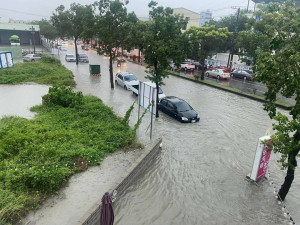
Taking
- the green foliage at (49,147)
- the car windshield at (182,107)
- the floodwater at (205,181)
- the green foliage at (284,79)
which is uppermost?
the green foliage at (284,79)

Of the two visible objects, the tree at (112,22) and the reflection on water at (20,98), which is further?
the tree at (112,22)

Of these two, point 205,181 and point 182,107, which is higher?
point 182,107

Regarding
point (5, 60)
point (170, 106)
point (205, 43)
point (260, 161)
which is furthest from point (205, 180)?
point (5, 60)

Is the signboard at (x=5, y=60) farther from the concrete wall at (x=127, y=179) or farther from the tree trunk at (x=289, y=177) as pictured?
the tree trunk at (x=289, y=177)

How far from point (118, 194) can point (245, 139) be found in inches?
337

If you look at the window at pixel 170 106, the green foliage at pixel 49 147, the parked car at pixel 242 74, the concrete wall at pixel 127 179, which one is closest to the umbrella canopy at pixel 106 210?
the concrete wall at pixel 127 179

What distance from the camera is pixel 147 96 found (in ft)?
39.8

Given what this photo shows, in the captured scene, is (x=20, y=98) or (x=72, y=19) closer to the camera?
(x=20, y=98)

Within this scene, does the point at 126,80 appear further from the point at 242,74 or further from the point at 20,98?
the point at 242,74

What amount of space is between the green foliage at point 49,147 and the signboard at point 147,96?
1.59 meters

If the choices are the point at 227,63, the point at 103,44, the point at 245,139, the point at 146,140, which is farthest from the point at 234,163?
the point at 227,63

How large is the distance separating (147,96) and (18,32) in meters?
67.8

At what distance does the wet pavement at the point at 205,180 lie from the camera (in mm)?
7824

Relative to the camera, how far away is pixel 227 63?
3950 centimetres
